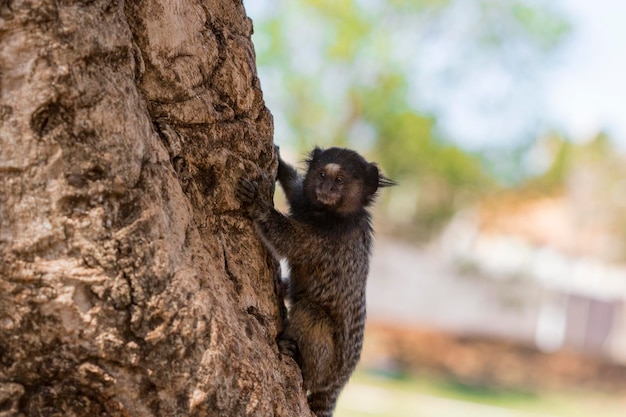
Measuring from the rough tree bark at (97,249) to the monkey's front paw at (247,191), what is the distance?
0.70 metres

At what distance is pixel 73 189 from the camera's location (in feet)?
9.70

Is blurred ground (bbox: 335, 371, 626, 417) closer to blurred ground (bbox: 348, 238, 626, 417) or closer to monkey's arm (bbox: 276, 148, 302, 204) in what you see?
blurred ground (bbox: 348, 238, 626, 417)

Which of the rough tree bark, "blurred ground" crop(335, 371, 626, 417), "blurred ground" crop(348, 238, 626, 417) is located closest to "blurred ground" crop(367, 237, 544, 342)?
"blurred ground" crop(348, 238, 626, 417)

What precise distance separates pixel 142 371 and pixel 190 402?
0.22 m

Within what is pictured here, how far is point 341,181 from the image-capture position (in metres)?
5.25

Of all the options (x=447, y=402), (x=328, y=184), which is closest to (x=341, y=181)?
(x=328, y=184)

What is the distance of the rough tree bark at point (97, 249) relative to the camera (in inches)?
114

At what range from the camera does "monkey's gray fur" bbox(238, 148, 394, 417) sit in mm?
4637

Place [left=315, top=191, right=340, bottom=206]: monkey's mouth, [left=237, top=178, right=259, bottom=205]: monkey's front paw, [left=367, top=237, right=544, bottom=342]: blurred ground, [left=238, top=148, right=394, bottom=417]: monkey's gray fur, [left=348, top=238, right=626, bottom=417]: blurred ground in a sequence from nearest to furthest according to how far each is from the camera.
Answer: [left=237, top=178, right=259, bottom=205]: monkey's front paw < [left=238, top=148, right=394, bottom=417]: monkey's gray fur < [left=315, top=191, right=340, bottom=206]: monkey's mouth < [left=348, top=238, right=626, bottom=417]: blurred ground < [left=367, top=237, right=544, bottom=342]: blurred ground

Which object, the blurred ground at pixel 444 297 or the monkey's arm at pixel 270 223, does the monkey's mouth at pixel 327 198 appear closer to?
the monkey's arm at pixel 270 223

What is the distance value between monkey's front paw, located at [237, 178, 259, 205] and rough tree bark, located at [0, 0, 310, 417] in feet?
2.29

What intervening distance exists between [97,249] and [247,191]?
1.36 m

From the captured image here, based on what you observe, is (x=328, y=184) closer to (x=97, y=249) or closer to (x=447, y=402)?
(x=97, y=249)

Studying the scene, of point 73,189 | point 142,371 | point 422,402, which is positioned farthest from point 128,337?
point 422,402
